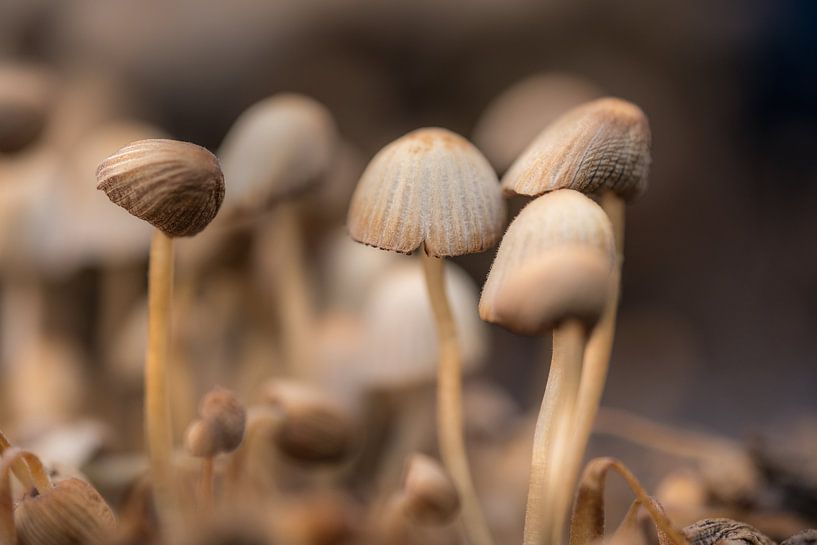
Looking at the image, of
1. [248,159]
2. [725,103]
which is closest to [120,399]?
[248,159]

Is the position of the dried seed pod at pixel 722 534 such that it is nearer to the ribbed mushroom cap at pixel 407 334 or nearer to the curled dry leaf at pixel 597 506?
the curled dry leaf at pixel 597 506

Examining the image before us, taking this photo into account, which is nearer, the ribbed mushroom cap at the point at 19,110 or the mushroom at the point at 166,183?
the mushroom at the point at 166,183

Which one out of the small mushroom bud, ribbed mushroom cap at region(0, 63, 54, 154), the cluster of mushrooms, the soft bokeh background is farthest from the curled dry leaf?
the soft bokeh background

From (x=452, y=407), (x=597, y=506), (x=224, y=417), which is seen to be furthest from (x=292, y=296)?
(x=597, y=506)

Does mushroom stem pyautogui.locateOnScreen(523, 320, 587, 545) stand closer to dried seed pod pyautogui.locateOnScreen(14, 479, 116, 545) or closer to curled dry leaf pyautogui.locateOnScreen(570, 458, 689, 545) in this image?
curled dry leaf pyautogui.locateOnScreen(570, 458, 689, 545)

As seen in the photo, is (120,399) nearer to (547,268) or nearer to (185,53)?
(185,53)

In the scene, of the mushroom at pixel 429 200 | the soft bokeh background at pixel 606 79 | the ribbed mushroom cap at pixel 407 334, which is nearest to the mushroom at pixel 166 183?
the mushroom at pixel 429 200

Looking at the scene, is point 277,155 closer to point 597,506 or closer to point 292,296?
point 292,296
